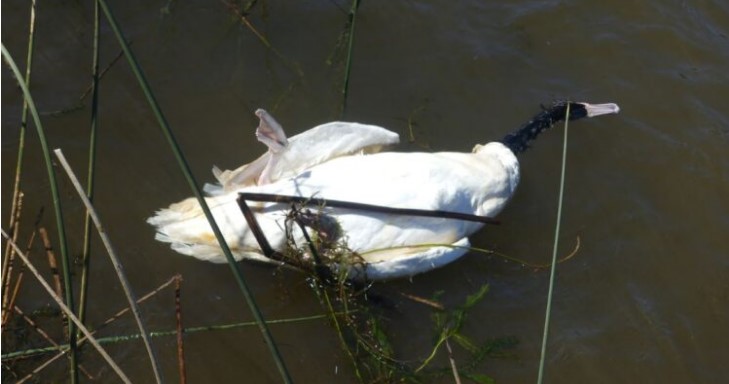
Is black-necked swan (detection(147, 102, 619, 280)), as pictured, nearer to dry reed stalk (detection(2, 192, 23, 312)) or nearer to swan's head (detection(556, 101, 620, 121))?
dry reed stalk (detection(2, 192, 23, 312))

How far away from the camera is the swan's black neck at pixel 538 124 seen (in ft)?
14.2

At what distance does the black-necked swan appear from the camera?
3.55 metres

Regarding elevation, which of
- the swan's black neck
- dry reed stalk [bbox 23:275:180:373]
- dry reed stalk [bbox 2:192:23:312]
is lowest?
dry reed stalk [bbox 23:275:180:373]

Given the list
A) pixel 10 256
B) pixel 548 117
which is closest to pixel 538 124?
pixel 548 117

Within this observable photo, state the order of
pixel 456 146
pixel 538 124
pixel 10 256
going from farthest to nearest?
pixel 456 146, pixel 538 124, pixel 10 256

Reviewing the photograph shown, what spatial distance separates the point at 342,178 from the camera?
360cm

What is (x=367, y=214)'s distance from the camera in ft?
11.6

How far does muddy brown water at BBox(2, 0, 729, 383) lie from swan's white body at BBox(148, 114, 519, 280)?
1.42ft

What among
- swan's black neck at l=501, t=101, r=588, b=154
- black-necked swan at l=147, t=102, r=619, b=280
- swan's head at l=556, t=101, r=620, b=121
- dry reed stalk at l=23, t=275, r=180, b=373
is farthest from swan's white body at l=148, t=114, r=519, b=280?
swan's head at l=556, t=101, r=620, b=121

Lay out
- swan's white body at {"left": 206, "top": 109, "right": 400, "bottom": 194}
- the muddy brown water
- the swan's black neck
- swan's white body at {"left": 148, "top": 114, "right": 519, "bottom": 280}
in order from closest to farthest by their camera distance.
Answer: swan's white body at {"left": 148, "top": 114, "right": 519, "bottom": 280}, swan's white body at {"left": 206, "top": 109, "right": 400, "bottom": 194}, the muddy brown water, the swan's black neck

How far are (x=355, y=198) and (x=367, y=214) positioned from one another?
0.09 meters

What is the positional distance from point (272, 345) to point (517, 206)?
2542mm

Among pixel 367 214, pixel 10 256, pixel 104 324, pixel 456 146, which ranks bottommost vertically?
pixel 104 324

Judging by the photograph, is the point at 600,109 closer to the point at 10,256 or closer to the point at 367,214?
the point at 367,214
